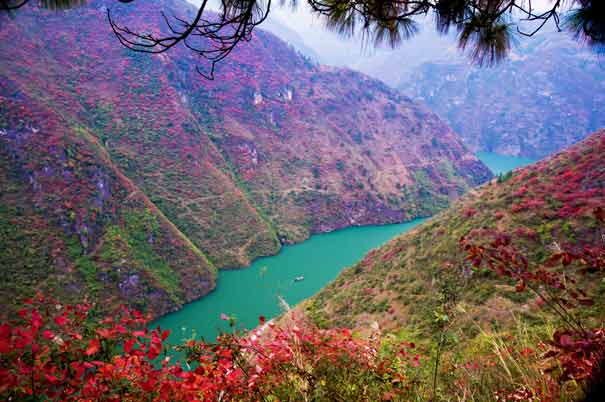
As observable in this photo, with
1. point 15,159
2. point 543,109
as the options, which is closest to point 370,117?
point 15,159

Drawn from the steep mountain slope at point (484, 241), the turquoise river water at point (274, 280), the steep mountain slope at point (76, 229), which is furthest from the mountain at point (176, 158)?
the steep mountain slope at point (484, 241)

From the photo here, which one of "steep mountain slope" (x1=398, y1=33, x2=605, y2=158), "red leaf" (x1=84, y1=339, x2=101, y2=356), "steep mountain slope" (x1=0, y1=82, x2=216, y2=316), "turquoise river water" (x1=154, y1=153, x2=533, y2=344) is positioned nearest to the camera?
"red leaf" (x1=84, y1=339, x2=101, y2=356)

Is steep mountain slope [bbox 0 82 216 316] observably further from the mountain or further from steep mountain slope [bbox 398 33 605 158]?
steep mountain slope [bbox 398 33 605 158]

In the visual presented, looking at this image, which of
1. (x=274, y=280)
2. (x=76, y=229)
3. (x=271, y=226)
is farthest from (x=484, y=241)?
A: (x=271, y=226)

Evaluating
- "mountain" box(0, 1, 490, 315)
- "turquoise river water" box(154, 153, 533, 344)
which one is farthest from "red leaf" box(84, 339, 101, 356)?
"turquoise river water" box(154, 153, 533, 344)

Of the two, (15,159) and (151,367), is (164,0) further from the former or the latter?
(151,367)

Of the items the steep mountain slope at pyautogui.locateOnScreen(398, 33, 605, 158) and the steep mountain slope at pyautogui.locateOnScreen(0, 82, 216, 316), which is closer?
the steep mountain slope at pyautogui.locateOnScreen(0, 82, 216, 316)
